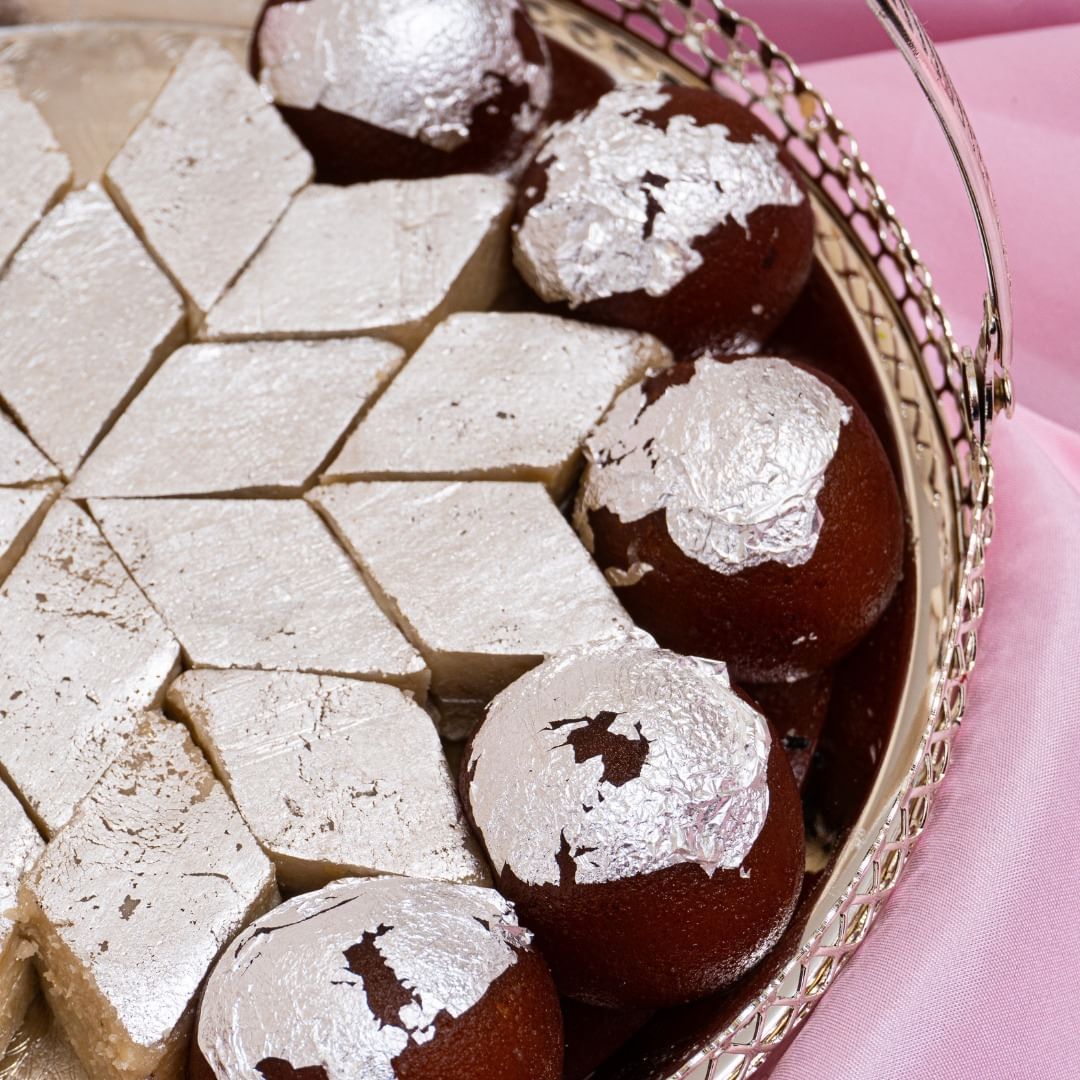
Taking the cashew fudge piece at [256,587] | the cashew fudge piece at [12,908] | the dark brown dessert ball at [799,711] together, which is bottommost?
the cashew fudge piece at [12,908]

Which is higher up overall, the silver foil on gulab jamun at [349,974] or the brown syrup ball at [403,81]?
the brown syrup ball at [403,81]

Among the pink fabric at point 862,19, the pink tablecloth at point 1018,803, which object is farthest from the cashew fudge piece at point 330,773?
the pink fabric at point 862,19

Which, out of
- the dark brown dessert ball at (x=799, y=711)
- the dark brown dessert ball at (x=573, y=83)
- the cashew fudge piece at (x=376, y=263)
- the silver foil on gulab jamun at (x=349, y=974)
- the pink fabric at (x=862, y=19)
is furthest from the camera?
the pink fabric at (x=862, y=19)

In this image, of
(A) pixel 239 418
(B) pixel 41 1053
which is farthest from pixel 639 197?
(B) pixel 41 1053

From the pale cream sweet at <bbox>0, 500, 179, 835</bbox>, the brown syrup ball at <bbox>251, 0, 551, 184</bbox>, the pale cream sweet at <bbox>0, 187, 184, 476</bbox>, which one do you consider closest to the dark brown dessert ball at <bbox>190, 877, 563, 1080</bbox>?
the pale cream sweet at <bbox>0, 500, 179, 835</bbox>

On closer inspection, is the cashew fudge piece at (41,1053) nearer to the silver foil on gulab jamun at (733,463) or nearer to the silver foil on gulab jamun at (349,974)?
the silver foil on gulab jamun at (349,974)

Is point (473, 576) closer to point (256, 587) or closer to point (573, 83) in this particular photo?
point (256, 587)

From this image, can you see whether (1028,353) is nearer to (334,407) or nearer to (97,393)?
(334,407)
